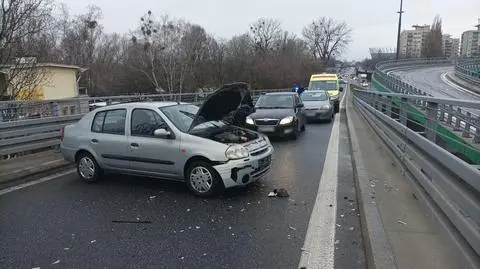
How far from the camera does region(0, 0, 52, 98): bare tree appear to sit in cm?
1359

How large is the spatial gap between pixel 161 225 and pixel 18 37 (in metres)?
12.0

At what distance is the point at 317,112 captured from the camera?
1886 centimetres

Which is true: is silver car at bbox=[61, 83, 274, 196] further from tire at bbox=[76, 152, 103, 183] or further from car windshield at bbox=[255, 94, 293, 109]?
car windshield at bbox=[255, 94, 293, 109]

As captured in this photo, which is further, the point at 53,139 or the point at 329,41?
the point at 329,41

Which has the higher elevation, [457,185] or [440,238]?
[457,185]

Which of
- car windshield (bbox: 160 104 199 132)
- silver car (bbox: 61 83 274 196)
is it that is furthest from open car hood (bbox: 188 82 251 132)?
car windshield (bbox: 160 104 199 132)

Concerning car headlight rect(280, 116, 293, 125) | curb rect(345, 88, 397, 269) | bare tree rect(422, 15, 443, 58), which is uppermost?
bare tree rect(422, 15, 443, 58)

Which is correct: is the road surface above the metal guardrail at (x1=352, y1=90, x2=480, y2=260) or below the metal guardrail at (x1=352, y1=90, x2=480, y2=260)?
below

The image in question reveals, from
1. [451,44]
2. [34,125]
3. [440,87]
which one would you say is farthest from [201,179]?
[451,44]

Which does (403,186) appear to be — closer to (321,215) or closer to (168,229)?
(321,215)

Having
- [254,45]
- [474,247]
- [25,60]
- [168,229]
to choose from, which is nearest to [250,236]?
[168,229]

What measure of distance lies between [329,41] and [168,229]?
104 metres

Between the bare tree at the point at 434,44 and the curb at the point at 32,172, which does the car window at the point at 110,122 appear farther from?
Answer: the bare tree at the point at 434,44

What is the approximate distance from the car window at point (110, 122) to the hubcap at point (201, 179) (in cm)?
160
